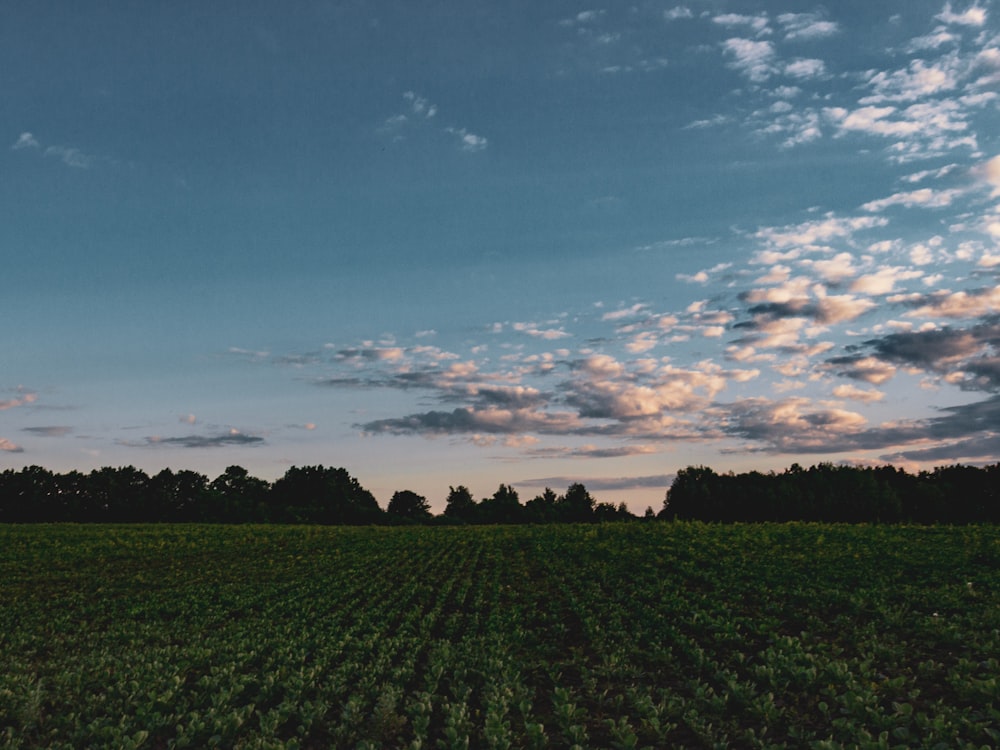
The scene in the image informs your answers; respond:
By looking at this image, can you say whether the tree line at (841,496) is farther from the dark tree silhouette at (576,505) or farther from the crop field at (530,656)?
the crop field at (530,656)

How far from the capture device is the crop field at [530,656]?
35.7 feet

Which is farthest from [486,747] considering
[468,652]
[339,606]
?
[339,606]

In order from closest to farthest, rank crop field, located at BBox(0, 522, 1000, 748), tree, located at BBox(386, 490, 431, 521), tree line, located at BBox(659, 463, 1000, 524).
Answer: crop field, located at BBox(0, 522, 1000, 748), tree line, located at BBox(659, 463, 1000, 524), tree, located at BBox(386, 490, 431, 521)

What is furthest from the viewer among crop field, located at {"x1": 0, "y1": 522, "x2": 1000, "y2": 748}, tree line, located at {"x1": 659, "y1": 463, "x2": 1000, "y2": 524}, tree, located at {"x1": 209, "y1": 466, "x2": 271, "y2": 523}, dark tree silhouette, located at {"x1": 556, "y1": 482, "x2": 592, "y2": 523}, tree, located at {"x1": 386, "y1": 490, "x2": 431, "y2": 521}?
tree, located at {"x1": 386, "y1": 490, "x2": 431, "y2": 521}

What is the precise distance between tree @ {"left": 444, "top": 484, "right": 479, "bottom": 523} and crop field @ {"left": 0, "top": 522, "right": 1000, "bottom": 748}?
394 ft

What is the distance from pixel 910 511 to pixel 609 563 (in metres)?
132

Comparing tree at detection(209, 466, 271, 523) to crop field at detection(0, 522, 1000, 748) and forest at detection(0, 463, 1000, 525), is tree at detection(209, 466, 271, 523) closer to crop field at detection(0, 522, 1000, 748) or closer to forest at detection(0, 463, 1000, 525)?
forest at detection(0, 463, 1000, 525)

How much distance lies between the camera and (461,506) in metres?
162

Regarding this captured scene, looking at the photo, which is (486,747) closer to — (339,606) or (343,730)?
(343,730)

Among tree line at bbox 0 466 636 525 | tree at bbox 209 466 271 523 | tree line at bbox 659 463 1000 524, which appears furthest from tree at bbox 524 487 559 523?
tree at bbox 209 466 271 523

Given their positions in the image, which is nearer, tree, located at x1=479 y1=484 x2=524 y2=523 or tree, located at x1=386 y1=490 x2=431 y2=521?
tree, located at x1=479 y1=484 x2=524 y2=523

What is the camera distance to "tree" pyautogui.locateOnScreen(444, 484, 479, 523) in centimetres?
15288

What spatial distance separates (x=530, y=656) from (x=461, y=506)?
148m

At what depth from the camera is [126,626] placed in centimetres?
2208
